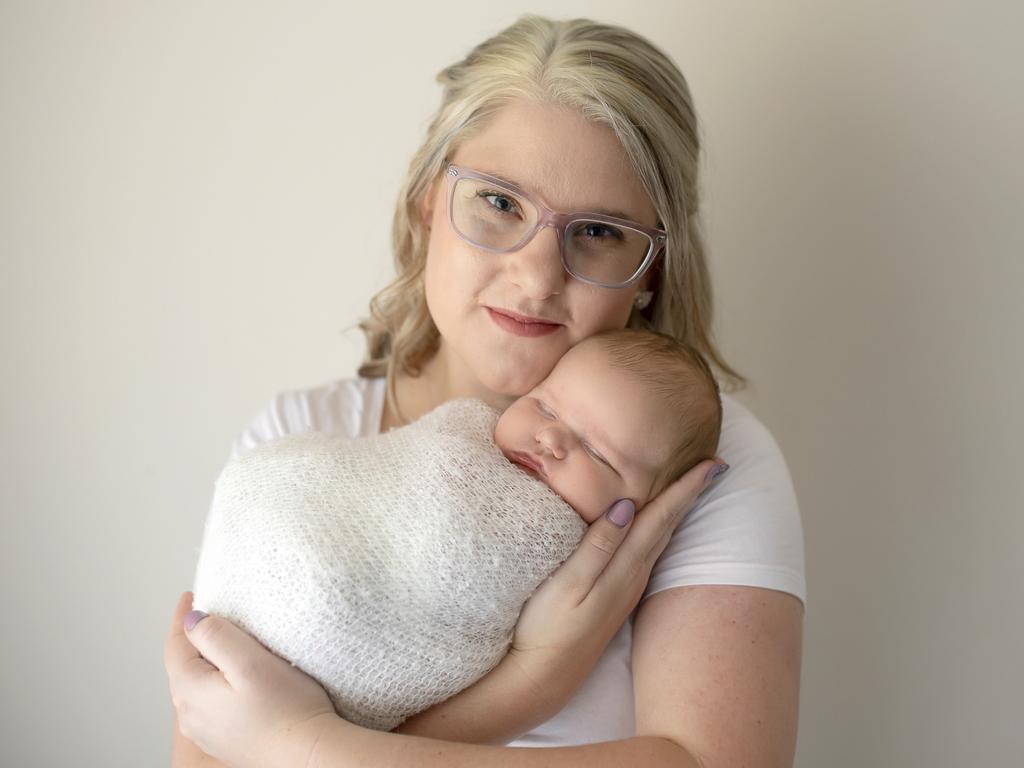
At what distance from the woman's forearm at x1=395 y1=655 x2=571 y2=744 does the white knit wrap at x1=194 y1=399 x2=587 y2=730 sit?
3 cm

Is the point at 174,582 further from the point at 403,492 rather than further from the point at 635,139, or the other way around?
the point at 635,139

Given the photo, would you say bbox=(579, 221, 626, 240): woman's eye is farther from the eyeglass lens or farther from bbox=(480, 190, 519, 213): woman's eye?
bbox=(480, 190, 519, 213): woman's eye

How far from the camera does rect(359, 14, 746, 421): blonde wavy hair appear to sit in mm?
1692

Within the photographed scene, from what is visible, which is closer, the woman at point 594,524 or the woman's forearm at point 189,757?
the woman at point 594,524

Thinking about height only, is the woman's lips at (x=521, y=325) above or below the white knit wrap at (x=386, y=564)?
above

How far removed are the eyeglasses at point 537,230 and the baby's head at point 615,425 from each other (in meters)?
0.18

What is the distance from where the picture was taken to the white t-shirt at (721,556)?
1.58m

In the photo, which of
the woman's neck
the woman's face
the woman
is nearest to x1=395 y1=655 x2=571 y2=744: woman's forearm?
the woman

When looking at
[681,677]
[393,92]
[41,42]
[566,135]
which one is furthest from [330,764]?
[41,42]

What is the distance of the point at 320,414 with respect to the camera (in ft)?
6.64

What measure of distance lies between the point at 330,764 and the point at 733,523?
0.78m

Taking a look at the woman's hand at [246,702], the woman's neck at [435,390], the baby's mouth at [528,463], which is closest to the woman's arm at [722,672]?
the baby's mouth at [528,463]

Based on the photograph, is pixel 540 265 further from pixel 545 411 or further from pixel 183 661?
pixel 183 661

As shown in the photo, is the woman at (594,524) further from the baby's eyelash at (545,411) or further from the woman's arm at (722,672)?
the baby's eyelash at (545,411)
